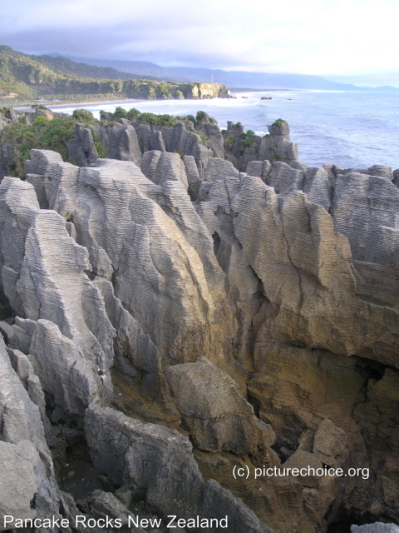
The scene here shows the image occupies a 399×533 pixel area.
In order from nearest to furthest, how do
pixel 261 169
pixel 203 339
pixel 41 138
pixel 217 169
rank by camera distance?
pixel 203 339, pixel 217 169, pixel 261 169, pixel 41 138

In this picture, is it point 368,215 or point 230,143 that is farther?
point 230,143

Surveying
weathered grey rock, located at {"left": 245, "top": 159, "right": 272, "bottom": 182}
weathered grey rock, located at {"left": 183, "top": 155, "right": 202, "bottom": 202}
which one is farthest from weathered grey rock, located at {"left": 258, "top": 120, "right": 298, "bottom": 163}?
weathered grey rock, located at {"left": 183, "top": 155, "right": 202, "bottom": 202}

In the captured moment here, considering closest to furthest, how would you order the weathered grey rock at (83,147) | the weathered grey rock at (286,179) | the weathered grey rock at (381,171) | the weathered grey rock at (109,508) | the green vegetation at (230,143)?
the weathered grey rock at (109,508) → the weathered grey rock at (286,179) → the weathered grey rock at (381,171) → the weathered grey rock at (83,147) → the green vegetation at (230,143)

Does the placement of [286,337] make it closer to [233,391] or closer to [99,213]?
[233,391]

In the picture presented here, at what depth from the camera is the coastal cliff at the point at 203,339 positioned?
10.2 metres

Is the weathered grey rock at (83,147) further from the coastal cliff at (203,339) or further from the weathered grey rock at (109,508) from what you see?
the weathered grey rock at (109,508)

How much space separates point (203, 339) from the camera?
13.6 metres

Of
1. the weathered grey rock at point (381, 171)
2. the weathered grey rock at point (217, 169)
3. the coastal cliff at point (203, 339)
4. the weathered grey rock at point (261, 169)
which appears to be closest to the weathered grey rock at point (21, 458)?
the coastal cliff at point (203, 339)

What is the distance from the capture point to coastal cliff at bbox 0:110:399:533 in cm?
1016

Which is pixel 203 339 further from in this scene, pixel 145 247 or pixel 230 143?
pixel 230 143

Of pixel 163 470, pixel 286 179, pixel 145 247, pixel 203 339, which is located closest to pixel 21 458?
pixel 163 470

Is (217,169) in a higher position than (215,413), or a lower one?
higher

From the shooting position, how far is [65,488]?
35.2 feet

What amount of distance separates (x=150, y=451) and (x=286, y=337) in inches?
253
